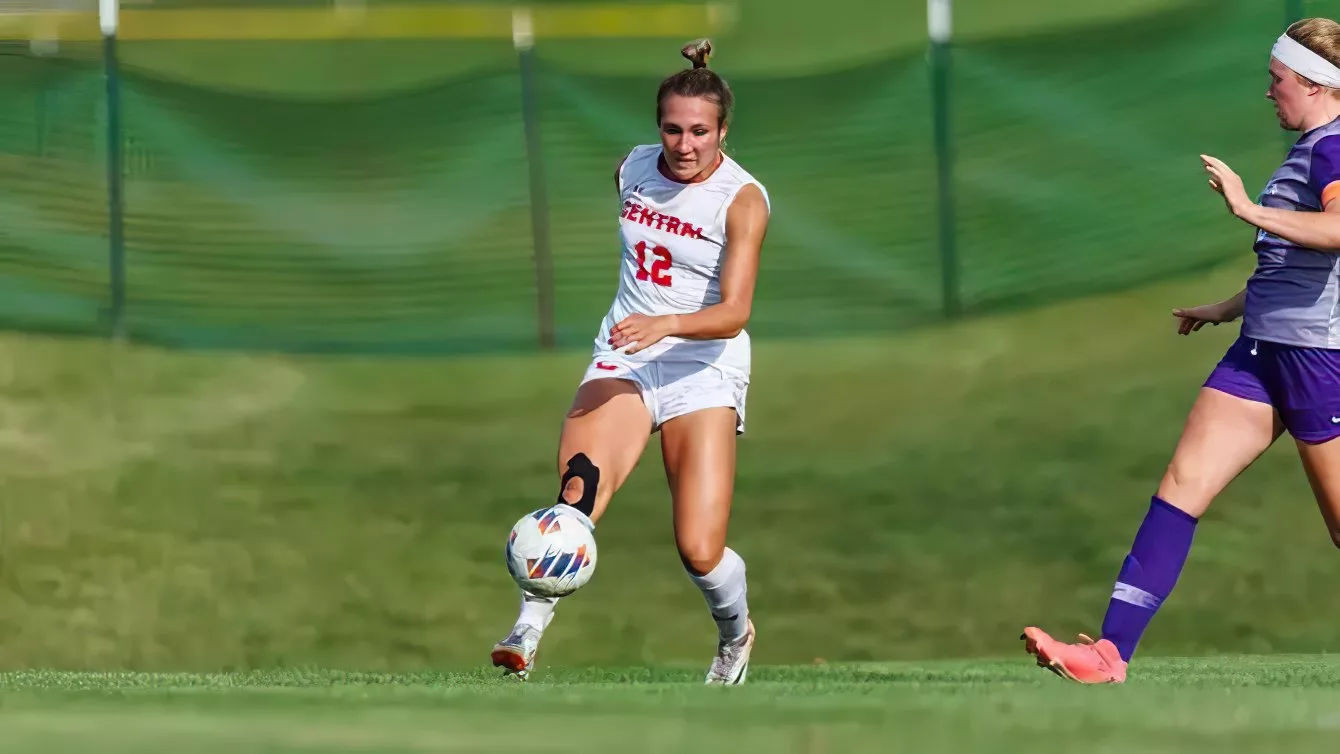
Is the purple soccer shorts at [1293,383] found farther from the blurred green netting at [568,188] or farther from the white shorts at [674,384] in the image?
the blurred green netting at [568,188]

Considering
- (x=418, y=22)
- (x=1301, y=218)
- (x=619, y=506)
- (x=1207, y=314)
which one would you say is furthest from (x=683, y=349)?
(x=418, y=22)

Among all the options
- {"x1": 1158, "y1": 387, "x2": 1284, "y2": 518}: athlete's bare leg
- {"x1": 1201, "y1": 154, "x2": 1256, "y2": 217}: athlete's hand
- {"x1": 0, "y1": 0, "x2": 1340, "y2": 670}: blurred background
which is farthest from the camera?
{"x1": 0, "y1": 0, "x2": 1340, "y2": 670}: blurred background

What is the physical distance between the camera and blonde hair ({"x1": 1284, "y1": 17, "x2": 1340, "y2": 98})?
6836mm

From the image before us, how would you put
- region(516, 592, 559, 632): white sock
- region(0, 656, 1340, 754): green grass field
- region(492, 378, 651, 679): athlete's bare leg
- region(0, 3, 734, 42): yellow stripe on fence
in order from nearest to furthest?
region(0, 656, 1340, 754): green grass field, region(492, 378, 651, 679): athlete's bare leg, region(516, 592, 559, 632): white sock, region(0, 3, 734, 42): yellow stripe on fence

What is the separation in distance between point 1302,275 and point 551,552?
2406mm

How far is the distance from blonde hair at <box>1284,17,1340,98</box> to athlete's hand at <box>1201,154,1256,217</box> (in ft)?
1.55

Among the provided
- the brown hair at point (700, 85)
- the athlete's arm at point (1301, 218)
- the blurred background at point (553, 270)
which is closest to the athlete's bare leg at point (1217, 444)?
the athlete's arm at point (1301, 218)

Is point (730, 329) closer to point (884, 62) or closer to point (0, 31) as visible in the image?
point (884, 62)

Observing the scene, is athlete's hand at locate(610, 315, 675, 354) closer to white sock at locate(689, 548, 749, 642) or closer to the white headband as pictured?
white sock at locate(689, 548, 749, 642)

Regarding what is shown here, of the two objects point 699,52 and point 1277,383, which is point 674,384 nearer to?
point 699,52

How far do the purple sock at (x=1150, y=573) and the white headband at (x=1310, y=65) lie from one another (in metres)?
1.34

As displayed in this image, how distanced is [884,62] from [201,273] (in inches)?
188

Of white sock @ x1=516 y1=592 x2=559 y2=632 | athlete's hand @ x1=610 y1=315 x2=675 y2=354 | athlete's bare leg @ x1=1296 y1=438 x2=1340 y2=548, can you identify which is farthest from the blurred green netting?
athlete's bare leg @ x1=1296 y1=438 x2=1340 y2=548

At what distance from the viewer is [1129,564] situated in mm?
7039
